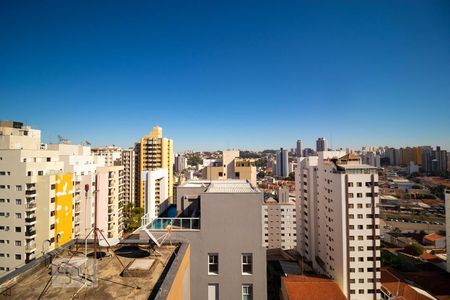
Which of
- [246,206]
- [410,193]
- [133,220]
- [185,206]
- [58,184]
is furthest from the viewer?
[410,193]

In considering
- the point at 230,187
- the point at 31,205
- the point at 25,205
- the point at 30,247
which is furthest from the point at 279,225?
the point at 25,205

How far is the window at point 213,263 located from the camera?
29.2 ft

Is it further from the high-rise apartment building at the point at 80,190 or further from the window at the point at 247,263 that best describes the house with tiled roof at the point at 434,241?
the high-rise apartment building at the point at 80,190

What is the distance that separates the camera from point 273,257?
39812 millimetres

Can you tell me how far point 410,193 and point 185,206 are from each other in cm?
10990

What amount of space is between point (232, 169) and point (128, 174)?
27.4m

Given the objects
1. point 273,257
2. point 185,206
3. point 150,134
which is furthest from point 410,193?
point 185,206

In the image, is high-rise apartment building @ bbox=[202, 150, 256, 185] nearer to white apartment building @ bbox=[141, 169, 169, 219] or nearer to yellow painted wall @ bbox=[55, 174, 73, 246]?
white apartment building @ bbox=[141, 169, 169, 219]

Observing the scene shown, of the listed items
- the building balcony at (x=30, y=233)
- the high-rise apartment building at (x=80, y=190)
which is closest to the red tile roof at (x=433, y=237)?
the high-rise apartment building at (x=80, y=190)

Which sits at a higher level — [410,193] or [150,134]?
[150,134]

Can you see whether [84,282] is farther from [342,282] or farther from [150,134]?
[150,134]

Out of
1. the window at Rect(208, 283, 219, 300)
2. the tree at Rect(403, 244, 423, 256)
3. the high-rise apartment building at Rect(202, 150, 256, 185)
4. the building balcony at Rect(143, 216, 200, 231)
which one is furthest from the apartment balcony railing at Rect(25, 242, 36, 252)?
the tree at Rect(403, 244, 423, 256)

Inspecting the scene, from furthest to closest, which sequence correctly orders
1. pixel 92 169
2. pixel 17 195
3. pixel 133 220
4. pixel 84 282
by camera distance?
1. pixel 133 220
2. pixel 92 169
3. pixel 17 195
4. pixel 84 282

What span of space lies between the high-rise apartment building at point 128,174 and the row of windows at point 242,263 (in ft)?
170
